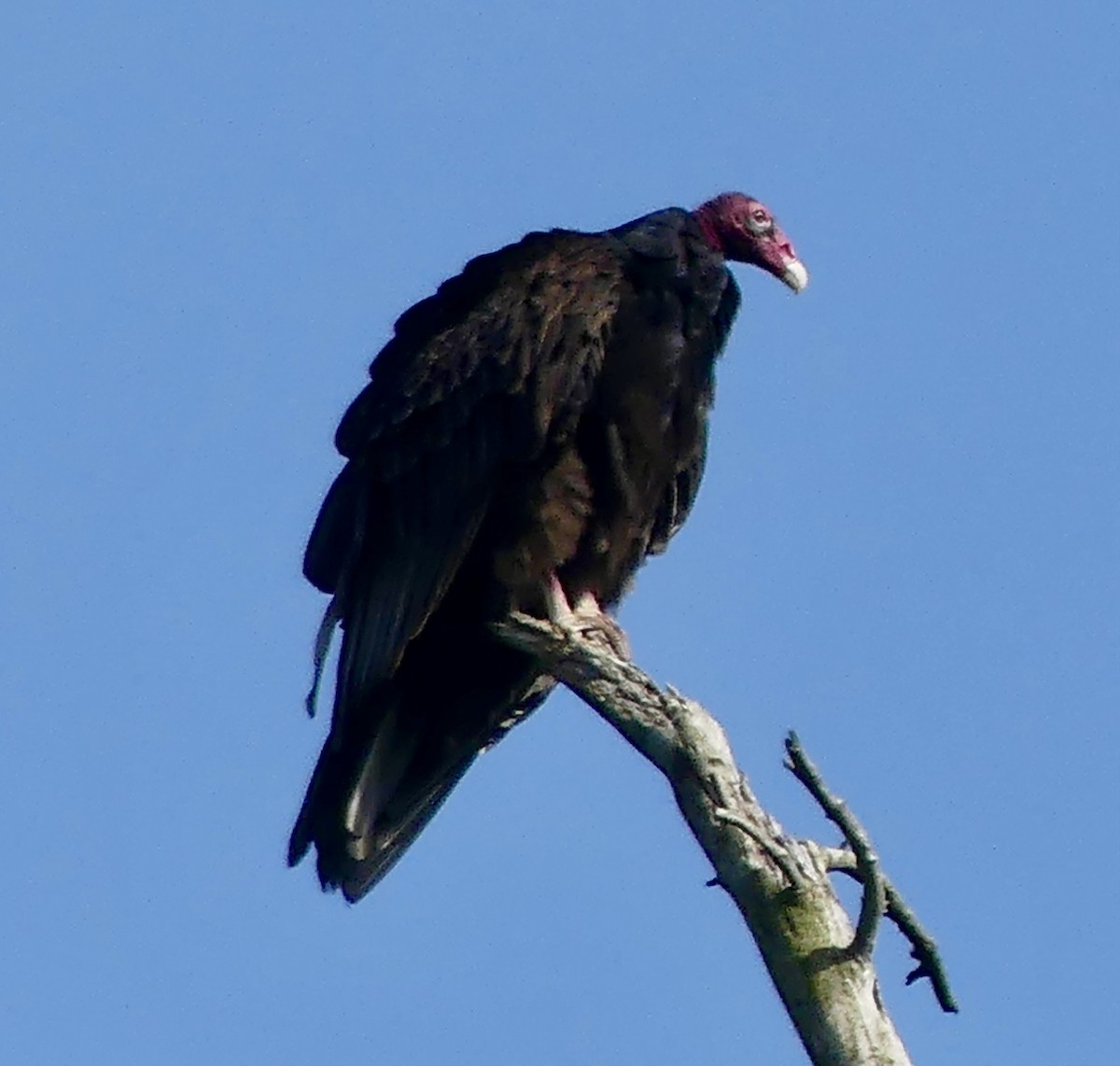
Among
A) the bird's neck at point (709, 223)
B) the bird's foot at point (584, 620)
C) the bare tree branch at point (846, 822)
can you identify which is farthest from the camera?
the bird's neck at point (709, 223)

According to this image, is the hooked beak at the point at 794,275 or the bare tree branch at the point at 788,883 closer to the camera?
the bare tree branch at the point at 788,883

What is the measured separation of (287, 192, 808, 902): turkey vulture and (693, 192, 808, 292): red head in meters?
0.80

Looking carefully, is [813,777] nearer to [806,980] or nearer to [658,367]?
[806,980]

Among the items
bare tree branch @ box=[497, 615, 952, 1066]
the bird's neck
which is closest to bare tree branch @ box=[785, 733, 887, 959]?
bare tree branch @ box=[497, 615, 952, 1066]

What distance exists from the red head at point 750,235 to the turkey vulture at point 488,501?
0.80 m

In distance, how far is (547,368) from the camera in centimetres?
576

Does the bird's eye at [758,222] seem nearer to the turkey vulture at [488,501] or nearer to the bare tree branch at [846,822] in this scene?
the turkey vulture at [488,501]

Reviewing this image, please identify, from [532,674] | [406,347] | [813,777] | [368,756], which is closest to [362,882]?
Result: [368,756]

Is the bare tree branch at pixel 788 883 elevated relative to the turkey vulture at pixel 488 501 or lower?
lower

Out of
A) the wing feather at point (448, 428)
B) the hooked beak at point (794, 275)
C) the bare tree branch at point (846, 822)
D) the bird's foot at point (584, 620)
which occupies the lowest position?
the bare tree branch at point (846, 822)

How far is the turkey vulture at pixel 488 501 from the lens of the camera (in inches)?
224

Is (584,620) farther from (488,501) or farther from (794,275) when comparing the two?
(794,275)

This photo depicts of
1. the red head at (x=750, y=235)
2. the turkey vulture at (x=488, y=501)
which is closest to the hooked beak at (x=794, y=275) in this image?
the red head at (x=750, y=235)

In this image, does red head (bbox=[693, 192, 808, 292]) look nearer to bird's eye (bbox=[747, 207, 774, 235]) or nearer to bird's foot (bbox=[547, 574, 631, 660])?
bird's eye (bbox=[747, 207, 774, 235])
